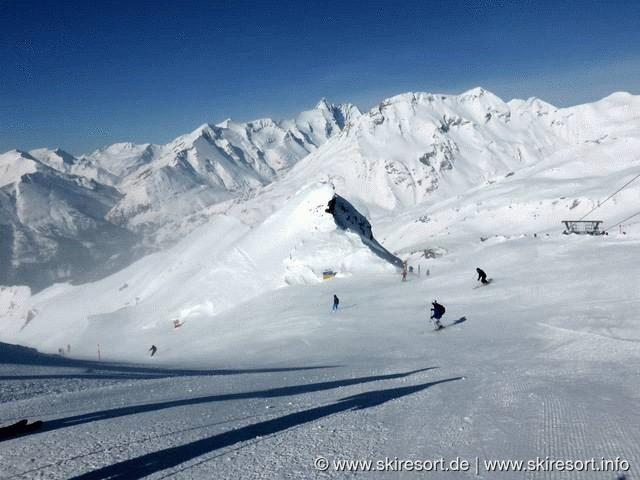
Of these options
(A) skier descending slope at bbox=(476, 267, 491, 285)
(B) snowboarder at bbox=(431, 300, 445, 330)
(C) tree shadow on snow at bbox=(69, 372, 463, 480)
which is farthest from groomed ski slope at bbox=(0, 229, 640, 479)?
(A) skier descending slope at bbox=(476, 267, 491, 285)

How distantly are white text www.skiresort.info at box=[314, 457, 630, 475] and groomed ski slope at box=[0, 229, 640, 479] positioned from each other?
0.09 metres

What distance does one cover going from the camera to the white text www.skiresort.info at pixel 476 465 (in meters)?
7.42

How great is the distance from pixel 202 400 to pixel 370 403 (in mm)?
3762

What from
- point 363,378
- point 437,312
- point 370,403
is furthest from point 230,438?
point 437,312

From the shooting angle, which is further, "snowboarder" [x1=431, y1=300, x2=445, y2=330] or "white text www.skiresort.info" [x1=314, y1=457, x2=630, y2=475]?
"snowboarder" [x1=431, y1=300, x2=445, y2=330]

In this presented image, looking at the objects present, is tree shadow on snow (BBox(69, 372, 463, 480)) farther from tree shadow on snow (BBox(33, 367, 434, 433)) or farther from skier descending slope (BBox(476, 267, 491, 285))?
skier descending slope (BBox(476, 267, 491, 285))

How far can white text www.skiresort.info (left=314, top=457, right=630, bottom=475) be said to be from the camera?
7.42m

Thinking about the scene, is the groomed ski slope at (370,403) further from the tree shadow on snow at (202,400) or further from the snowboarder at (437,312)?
the snowboarder at (437,312)

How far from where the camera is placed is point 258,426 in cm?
955

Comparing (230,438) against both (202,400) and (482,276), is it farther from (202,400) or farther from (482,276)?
(482,276)

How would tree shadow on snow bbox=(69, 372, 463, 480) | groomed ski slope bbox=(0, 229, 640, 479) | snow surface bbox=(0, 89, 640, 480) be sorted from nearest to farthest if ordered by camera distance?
tree shadow on snow bbox=(69, 372, 463, 480), groomed ski slope bbox=(0, 229, 640, 479), snow surface bbox=(0, 89, 640, 480)

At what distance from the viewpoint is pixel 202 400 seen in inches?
462

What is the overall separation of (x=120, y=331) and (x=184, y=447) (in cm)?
Answer: 5432

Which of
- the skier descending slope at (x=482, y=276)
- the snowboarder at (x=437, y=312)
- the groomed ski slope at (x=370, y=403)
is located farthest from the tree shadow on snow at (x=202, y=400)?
the skier descending slope at (x=482, y=276)
